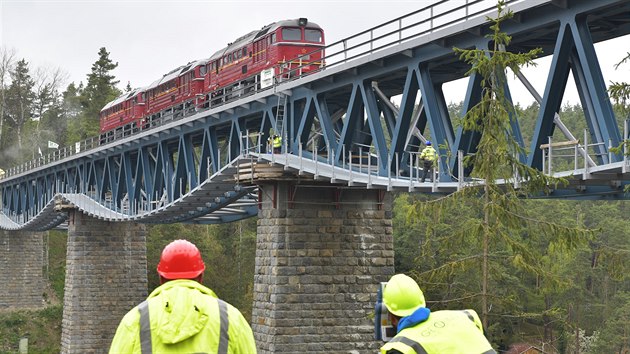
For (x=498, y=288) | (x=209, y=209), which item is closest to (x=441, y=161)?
(x=209, y=209)

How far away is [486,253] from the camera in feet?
52.5

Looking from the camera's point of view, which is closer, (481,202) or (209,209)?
(481,202)

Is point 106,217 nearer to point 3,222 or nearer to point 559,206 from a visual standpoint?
point 3,222

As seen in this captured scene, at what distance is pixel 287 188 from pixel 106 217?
20023 mm

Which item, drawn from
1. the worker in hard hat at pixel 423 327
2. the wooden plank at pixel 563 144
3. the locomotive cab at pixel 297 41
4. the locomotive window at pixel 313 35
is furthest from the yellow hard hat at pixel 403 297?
the locomotive window at pixel 313 35

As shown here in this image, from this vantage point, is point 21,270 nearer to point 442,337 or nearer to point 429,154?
point 429,154

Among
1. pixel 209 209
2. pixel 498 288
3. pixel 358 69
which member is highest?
pixel 358 69

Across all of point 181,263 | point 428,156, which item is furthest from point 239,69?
point 181,263

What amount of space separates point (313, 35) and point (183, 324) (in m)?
32.6

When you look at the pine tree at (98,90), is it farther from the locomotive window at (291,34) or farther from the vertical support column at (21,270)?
the locomotive window at (291,34)

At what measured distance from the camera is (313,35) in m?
37.3

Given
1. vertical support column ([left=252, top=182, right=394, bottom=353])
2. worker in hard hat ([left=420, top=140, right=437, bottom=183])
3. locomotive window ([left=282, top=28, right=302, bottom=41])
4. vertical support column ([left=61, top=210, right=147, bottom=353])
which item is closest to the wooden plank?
worker in hard hat ([left=420, top=140, right=437, bottom=183])

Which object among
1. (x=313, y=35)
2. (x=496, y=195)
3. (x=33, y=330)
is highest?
(x=313, y=35)

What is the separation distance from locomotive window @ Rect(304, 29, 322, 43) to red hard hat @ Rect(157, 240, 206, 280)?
31.3 meters
